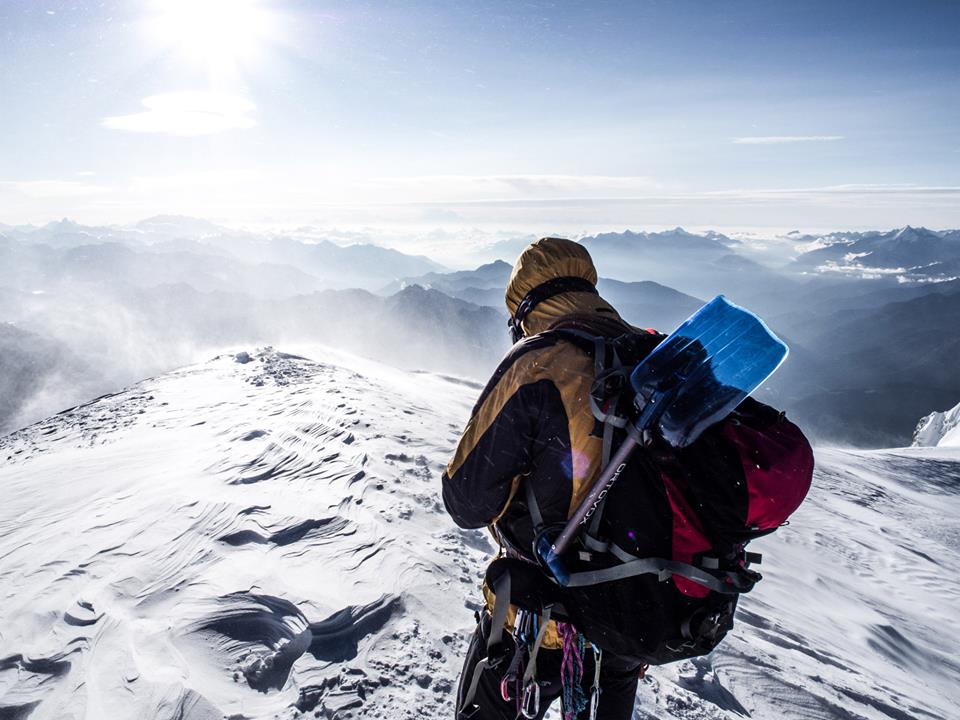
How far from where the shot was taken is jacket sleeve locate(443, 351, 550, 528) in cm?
239

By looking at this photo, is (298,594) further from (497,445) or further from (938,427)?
(938,427)

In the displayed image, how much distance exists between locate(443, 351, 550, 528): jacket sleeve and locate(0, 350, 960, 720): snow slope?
2.93 m

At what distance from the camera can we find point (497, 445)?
2.47m

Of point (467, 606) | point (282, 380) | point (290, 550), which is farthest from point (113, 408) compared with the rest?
point (467, 606)

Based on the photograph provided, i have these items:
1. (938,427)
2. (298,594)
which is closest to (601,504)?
(298,594)

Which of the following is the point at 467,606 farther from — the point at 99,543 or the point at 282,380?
the point at 282,380

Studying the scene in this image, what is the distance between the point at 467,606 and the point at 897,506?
2404cm

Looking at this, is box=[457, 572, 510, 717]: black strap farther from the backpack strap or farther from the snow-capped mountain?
the snow-capped mountain

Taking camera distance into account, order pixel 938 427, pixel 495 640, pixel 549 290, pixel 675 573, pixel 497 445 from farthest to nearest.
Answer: pixel 938 427 → pixel 549 290 → pixel 495 640 → pixel 497 445 → pixel 675 573

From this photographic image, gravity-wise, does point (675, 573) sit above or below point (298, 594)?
above

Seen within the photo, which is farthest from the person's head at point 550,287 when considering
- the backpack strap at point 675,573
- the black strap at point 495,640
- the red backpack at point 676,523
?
the black strap at point 495,640

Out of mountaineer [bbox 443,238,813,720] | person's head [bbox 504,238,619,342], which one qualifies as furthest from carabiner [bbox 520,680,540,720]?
person's head [bbox 504,238,619,342]

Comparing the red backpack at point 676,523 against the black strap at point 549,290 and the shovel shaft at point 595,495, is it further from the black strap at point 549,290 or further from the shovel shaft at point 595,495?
the black strap at point 549,290

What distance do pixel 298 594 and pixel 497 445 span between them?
15.7 ft
